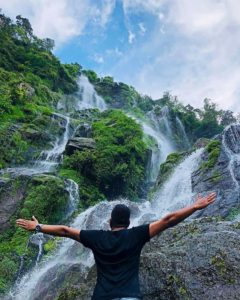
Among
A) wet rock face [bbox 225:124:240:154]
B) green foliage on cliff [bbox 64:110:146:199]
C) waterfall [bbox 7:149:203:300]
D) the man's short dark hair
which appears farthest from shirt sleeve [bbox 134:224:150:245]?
green foliage on cliff [bbox 64:110:146:199]

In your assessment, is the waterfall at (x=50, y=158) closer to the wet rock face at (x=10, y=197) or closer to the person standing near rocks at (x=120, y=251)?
the wet rock face at (x=10, y=197)

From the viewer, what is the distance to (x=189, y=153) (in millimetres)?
27016

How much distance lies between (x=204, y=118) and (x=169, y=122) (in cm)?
540

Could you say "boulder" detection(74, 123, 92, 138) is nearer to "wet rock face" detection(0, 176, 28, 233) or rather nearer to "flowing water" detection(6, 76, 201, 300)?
"flowing water" detection(6, 76, 201, 300)

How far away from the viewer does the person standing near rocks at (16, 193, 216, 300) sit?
3615mm

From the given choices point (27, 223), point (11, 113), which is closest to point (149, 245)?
point (27, 223)

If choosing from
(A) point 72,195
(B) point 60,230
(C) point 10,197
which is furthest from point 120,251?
(A) point 72,195

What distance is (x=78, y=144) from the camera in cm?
2812

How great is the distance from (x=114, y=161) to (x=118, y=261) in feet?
79.5

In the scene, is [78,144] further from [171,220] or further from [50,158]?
[171,220]

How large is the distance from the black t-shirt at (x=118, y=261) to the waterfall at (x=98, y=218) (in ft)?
33.8

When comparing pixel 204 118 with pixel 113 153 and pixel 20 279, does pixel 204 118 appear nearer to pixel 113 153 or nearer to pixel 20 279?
pixel 113 153

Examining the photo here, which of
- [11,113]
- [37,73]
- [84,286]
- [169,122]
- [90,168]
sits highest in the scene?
[37,73]

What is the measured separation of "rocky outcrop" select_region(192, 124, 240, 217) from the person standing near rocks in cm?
1403
